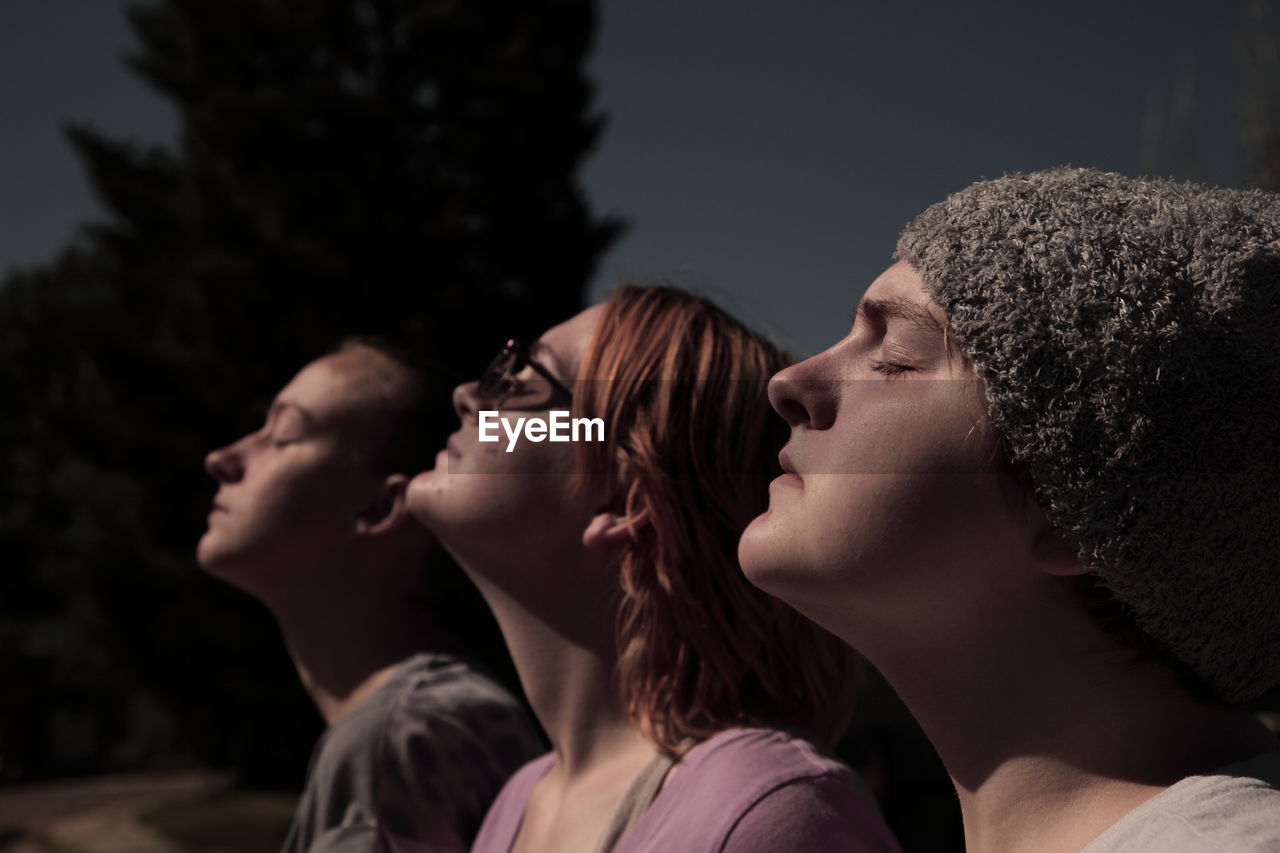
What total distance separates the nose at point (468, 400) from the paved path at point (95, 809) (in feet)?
39.5

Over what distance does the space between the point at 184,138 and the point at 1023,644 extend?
53.7ft

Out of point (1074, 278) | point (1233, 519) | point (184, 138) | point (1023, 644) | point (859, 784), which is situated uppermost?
point (184, 138)

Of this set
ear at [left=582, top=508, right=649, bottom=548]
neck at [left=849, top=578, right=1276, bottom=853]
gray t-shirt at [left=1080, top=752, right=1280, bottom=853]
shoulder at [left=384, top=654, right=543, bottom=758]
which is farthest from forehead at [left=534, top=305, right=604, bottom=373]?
gray t-shirt at [left=1080, top=752, right=1280, bottom=853]

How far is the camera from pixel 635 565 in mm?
2422

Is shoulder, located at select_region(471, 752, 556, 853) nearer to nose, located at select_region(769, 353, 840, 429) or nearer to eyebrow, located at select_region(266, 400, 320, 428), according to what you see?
eyebrow, located at select_region(266, 400, 320, 428)

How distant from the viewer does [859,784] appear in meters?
2.11

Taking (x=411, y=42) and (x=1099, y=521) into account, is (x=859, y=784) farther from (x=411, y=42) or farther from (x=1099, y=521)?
(x=411, y=42)

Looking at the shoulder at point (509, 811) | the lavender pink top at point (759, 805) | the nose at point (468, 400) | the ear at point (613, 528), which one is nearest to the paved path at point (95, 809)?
the shoulder at point (509, 811)

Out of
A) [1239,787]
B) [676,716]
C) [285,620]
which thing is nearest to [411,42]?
[285,620]

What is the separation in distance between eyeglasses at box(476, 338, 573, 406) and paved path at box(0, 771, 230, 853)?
12155 millimetres

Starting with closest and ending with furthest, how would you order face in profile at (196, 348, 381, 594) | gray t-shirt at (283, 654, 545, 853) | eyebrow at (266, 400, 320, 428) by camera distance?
gray t-shirt at (283, 654, 545, 853) → face in profile at (196, 348, 381, 594) → eyebrow at (266, 400, 320, 428)

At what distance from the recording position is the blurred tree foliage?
13.8 metres

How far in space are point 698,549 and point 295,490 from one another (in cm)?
157

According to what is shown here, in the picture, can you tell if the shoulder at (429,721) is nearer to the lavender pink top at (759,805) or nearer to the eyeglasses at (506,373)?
the eyeglasses at (506,373)
